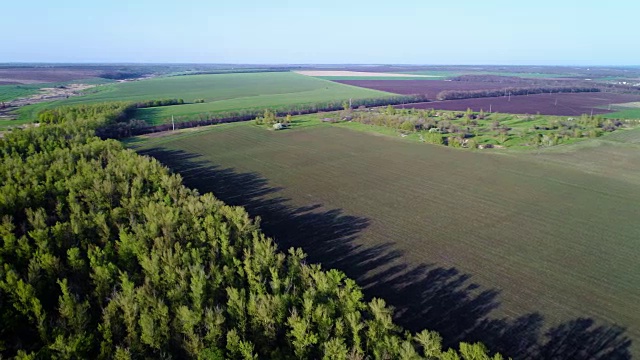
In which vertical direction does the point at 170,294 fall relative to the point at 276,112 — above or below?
below

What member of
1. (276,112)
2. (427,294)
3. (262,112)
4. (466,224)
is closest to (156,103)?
(262,112)

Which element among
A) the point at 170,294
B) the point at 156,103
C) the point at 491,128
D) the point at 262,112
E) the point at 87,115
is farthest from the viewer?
the point at 156,103

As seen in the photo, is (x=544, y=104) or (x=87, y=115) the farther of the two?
(x=544, y=104)

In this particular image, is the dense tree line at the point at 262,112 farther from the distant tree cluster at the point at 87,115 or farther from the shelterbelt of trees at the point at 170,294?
the shelterbelt of trees at the point at 170,294

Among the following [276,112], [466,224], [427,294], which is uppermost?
[276,112]

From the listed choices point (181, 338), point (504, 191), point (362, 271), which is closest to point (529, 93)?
point (504, 191)

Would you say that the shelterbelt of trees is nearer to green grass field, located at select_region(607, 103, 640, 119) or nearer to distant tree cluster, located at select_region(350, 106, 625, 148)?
distant tree cluster, located at select_region(350, 106, 625, 148)

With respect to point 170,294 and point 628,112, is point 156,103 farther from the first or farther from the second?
point 628,112
